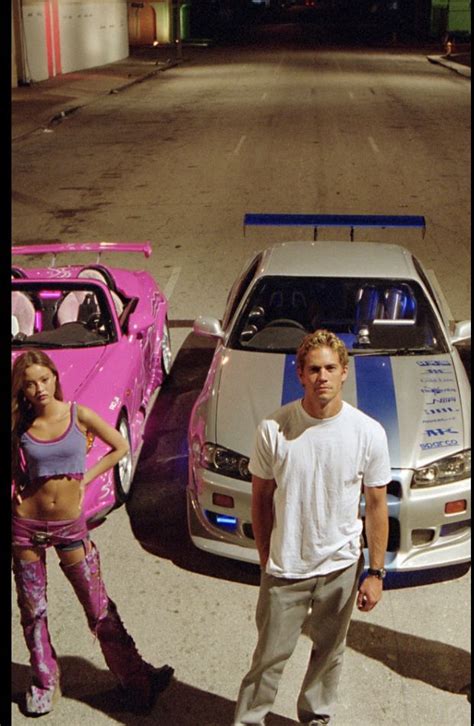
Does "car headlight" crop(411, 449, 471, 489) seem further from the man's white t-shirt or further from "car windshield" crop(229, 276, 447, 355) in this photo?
the man's white t-shirt

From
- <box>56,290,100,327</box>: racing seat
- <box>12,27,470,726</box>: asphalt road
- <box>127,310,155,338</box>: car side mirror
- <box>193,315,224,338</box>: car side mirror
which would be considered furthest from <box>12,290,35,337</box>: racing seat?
<box>193,315,224,338</box>: car side mirror

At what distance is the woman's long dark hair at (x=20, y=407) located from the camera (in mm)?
3611

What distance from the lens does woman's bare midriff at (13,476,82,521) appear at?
144 inches

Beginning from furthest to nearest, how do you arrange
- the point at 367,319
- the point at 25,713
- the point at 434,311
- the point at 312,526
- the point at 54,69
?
the point at 54,69, the point at 367,319, the point at 434,311, the point at 25,713, the point at 312,526

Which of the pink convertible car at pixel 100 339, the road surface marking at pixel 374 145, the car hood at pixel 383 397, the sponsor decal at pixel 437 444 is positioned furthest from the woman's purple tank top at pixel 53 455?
the road surface marking at pixel 374 145

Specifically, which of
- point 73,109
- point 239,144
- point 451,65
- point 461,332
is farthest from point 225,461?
point 451,65

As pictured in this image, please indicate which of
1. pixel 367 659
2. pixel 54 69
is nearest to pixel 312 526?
pixel 367 659

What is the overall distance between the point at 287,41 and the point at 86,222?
58727mm

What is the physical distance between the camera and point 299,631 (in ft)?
11.5

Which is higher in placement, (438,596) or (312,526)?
(312,526)

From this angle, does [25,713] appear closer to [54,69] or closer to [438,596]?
[438,596]

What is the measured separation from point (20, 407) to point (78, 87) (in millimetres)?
31870

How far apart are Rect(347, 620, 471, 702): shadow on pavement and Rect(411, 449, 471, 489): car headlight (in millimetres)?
795
